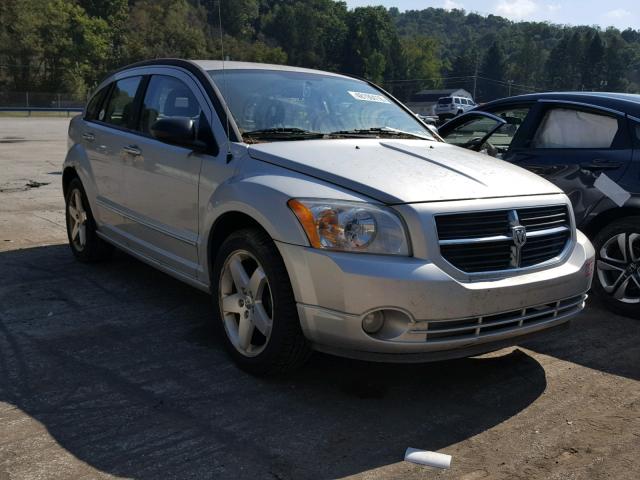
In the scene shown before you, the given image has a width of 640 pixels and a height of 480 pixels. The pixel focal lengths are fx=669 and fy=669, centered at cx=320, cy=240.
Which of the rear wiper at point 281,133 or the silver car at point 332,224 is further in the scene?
the rear wiper at point 281,133

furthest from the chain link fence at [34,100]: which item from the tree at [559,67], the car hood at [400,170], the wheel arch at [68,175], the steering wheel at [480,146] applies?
the tree at [559,67]

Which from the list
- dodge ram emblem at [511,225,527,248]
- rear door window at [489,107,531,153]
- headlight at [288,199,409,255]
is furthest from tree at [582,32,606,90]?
headlight at [288,199,409,255]

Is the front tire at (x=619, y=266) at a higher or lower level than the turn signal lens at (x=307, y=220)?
lower

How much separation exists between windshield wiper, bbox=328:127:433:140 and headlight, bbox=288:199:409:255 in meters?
1.15

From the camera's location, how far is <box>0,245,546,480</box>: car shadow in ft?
9.43

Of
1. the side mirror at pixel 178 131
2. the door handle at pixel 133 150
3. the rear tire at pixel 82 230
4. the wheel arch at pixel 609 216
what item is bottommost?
the rear tire at pixel 82 230

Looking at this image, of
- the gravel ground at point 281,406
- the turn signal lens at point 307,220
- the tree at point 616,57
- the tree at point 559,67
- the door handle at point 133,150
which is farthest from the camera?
the tree at point 559,67

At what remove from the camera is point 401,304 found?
3.07m

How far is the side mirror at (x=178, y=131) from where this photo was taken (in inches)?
156

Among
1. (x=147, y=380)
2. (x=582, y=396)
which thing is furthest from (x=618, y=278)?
(x=147, y=380)

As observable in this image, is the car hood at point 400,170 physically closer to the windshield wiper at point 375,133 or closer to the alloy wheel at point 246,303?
the windshield wiper at point 375,133

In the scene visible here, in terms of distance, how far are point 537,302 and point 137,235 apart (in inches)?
112

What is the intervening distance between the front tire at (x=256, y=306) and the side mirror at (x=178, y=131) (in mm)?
726

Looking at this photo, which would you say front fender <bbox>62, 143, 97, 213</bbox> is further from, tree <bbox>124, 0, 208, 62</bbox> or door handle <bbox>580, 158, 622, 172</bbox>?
tree <bbox>124, 0, 208, 62</bbox>
